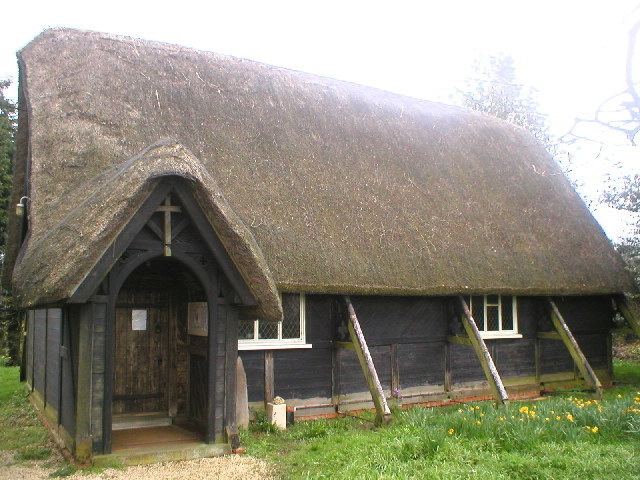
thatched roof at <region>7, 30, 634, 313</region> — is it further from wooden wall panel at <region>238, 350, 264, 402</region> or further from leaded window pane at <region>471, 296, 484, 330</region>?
wooden wall panel at <region>238, 350, 264, 402</region>

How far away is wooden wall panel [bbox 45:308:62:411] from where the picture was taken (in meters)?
9.96

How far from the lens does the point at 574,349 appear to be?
531 inches

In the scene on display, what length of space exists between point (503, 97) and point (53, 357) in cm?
3133

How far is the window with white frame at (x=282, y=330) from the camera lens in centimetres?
1098

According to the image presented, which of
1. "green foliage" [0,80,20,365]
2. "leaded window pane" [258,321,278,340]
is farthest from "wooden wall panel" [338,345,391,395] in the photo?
"green foliage" [0,80,20,365]

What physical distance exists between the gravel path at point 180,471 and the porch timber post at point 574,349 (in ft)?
26.3

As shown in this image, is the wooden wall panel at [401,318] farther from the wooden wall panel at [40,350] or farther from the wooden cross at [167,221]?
the wooden wall panel at [40,350]

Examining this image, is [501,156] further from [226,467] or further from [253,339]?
[226,467]

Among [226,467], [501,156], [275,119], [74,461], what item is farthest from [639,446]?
[501,156]

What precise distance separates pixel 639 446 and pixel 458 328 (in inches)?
221

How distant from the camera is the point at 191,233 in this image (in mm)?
8586

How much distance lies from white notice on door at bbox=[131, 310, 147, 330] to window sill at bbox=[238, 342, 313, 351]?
1629 mm

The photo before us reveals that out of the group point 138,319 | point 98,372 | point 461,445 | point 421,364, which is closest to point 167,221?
point 98,372

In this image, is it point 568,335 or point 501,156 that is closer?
point 568,335
